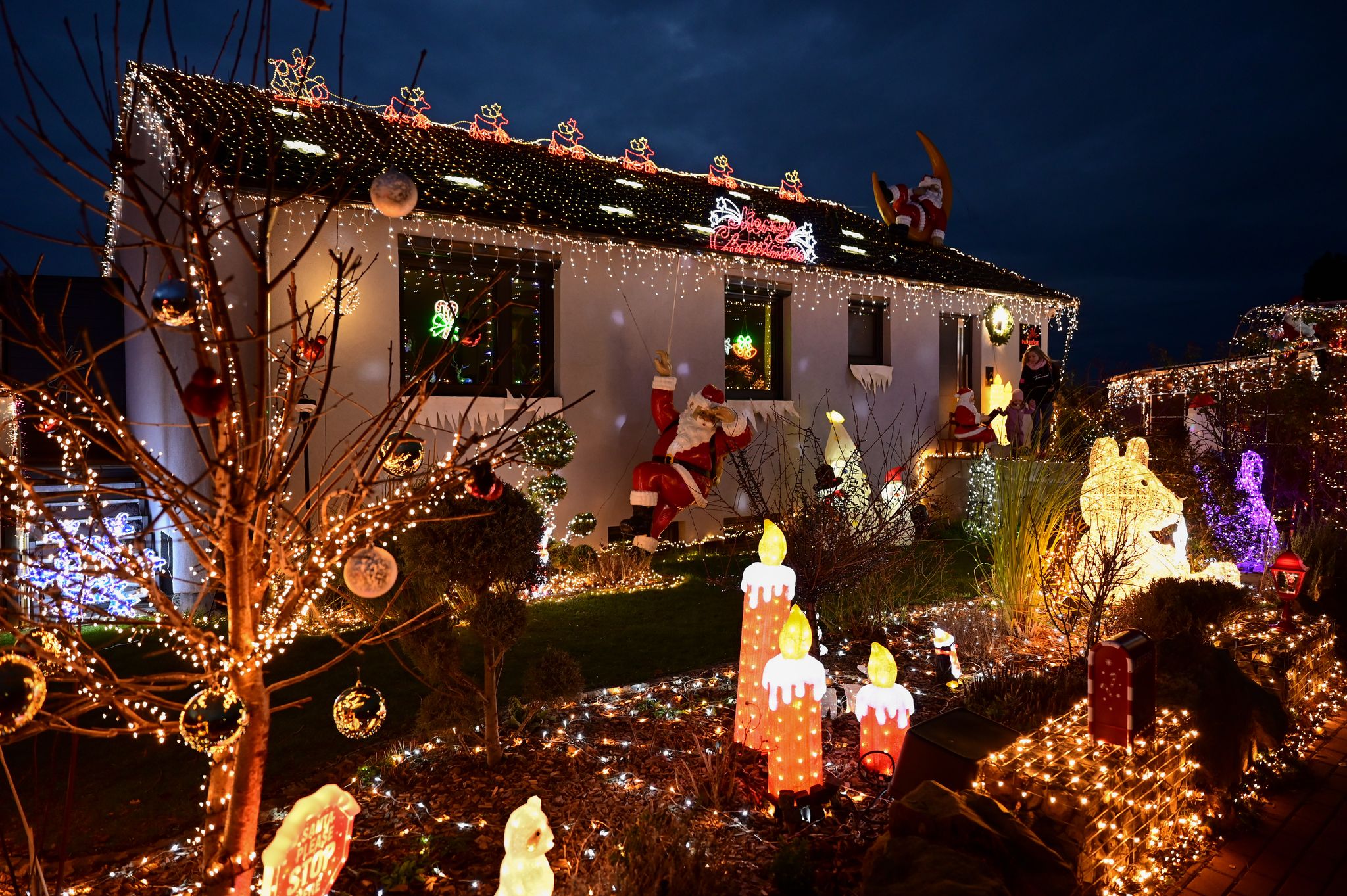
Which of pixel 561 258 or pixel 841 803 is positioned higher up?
pixel 561 258

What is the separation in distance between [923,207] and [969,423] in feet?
15.8

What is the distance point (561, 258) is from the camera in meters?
9.92

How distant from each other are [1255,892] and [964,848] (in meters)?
1.78

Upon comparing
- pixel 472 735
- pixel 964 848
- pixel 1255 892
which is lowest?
pixel 1255 892

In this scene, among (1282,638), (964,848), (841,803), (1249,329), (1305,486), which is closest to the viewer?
(964,848)

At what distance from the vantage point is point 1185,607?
5.70 meters

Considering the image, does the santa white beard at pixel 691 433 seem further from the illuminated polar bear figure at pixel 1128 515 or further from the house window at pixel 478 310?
the illuminated polar bear figure at pixel 1128 515

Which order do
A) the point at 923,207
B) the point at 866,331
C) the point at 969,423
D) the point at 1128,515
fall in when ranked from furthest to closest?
the point at 923,207
the point at 866,331
the point at 969,423
the point at 1128,515

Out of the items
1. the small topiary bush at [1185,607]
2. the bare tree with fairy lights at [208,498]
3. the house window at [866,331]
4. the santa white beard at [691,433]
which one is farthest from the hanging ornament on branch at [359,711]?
the house window at [866,331]

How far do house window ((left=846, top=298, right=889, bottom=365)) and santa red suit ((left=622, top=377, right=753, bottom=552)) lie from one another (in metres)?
4.59

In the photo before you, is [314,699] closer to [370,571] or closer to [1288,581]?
[370,571]

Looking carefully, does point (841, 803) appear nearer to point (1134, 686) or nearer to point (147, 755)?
point (1134, 686)

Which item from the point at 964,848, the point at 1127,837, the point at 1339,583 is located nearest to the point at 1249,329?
the point at 1339,583

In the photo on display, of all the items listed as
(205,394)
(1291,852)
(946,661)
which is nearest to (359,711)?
(205,394)
